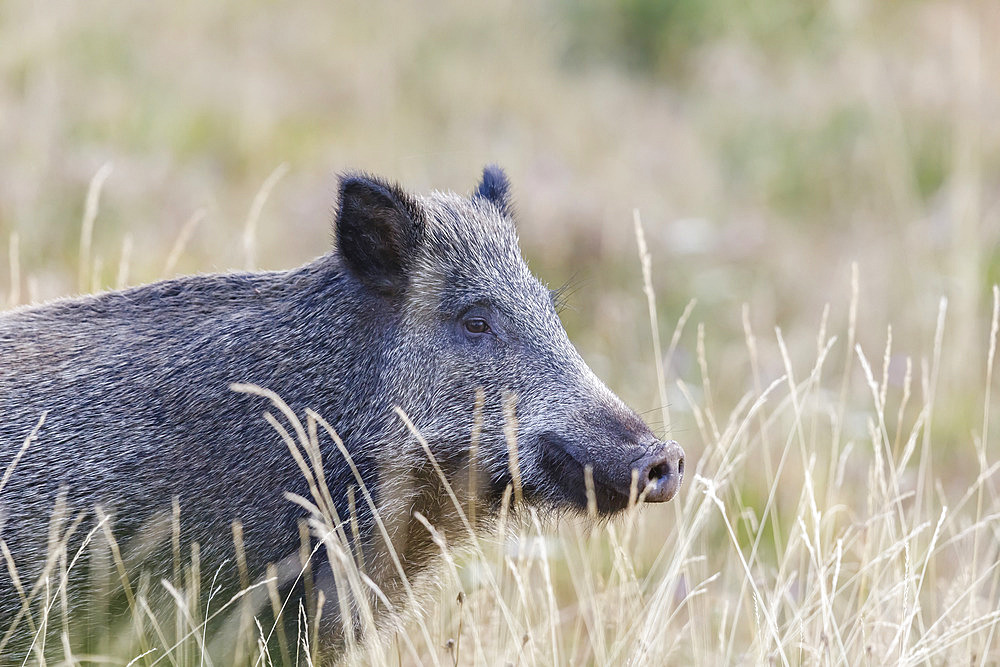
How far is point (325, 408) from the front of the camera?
150 inches

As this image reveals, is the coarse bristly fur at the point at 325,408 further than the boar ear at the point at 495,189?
No

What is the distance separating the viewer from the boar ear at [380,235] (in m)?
3.92

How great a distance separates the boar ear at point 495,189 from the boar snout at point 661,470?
1546mm

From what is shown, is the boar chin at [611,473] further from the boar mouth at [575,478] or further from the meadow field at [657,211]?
the meadow field at [657,211]

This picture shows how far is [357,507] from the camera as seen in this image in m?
3.79

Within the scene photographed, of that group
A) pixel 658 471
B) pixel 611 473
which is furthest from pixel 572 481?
pixel 658 471

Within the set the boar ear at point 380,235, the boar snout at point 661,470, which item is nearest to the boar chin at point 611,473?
the boar snout at point 661,470

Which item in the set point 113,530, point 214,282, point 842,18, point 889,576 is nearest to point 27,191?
point 214,282

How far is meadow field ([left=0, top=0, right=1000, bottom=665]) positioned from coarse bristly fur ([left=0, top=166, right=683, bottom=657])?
0.70ft

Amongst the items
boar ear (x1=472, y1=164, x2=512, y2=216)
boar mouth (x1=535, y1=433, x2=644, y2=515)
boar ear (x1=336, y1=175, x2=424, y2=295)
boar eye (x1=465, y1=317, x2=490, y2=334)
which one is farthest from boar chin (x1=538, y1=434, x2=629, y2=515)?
boar ear (x1=472, y1=164, x2=512, y2=216)

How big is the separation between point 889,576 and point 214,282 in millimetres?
2943

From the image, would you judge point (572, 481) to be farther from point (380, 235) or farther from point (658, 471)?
point (380, 235)

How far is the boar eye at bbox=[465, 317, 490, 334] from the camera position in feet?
12.9

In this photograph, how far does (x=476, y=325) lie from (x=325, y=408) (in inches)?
23.5
